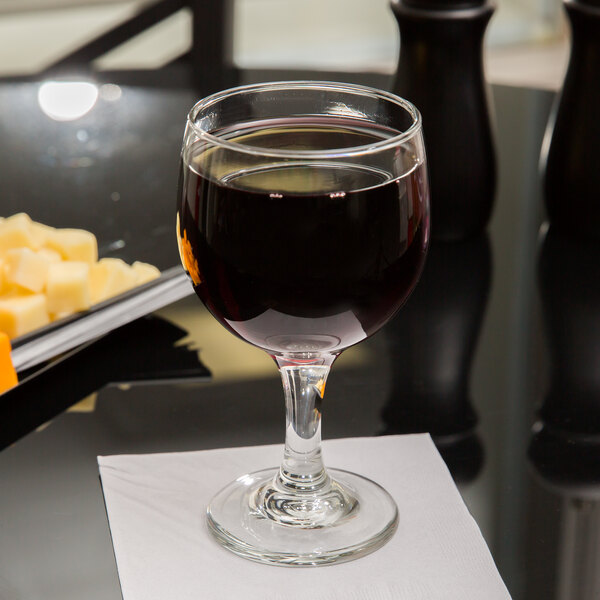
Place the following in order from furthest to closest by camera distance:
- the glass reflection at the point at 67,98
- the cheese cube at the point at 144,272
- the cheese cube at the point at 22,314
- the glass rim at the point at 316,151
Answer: the glass reflection at the point at 67,98 < the cheese cube at the point at 144,272 < the cheese cube at the point at 22,314 < the glass rim at the point at 316,151

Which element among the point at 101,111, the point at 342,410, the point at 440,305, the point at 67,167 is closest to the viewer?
the point at 342,410

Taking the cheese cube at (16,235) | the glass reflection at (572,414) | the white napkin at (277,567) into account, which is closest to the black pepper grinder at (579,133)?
the glass reflection at (572,414)

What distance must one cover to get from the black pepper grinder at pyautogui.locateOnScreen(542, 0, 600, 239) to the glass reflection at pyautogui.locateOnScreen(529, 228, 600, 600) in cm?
4

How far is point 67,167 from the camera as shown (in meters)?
1.12

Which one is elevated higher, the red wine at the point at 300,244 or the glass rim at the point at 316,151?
the glass rim at the point at 316,151

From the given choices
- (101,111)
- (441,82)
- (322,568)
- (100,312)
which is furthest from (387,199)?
(101,111)

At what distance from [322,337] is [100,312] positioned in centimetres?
26

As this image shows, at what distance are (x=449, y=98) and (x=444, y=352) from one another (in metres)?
0.26

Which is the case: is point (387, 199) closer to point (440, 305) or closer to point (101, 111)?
point (440, 305)

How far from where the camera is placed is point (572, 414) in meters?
0.75

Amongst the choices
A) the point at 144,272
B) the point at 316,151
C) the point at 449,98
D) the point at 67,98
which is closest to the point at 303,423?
the point at 316,151

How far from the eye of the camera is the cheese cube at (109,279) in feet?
2.77

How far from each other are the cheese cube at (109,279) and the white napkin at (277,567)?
0.19m

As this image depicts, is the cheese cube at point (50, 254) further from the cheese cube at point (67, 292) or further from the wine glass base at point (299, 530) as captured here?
the wine glass base at point (299, 530)
